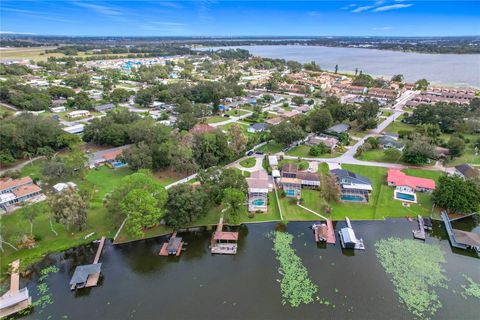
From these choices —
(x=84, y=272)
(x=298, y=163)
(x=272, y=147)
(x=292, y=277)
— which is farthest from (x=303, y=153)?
(x=84, y=272)

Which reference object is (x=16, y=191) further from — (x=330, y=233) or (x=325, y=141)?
(x=325, y=141)

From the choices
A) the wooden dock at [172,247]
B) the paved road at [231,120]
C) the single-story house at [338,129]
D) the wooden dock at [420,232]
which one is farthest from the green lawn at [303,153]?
the wooden dock at [172,247]

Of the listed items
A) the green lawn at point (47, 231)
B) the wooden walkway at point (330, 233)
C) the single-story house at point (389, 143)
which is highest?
the single-story house at point (389, 143)

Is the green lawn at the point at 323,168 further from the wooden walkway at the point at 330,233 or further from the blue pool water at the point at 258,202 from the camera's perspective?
the blue pool water at the point at 258,202

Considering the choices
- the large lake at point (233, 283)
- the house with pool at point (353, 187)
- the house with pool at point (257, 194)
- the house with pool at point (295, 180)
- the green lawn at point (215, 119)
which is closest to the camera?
the large lake at point (233, 283)

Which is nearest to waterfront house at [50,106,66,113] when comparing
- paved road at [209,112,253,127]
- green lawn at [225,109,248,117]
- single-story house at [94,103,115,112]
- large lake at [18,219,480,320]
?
single-story house at [94,103,115,112]

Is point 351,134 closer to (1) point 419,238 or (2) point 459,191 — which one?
(2) point 459,191
